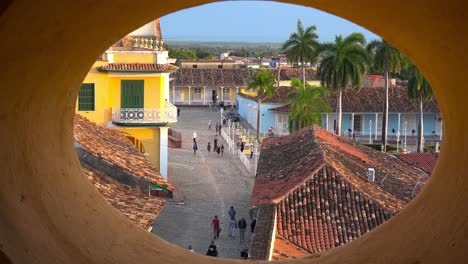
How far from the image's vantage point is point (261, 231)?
13383 mm

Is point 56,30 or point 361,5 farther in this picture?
point 361,5

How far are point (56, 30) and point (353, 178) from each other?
14.0 metres

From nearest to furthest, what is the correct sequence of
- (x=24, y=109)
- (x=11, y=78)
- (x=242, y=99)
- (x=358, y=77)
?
1. (x=11, y=78)
2. (x=24, y=109)
3. (x=358, y=77)
4. (x=242, y=99)

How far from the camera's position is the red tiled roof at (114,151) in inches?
555

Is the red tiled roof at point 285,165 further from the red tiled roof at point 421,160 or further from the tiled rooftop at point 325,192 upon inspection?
the red tiled roof at point 421,160

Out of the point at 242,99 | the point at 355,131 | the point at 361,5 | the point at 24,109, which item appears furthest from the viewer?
the point at 242,99

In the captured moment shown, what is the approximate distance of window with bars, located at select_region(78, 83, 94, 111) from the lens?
26.3m

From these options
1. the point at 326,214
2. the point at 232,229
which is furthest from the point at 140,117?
the point at 326,214

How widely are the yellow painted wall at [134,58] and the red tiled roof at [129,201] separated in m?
14.8

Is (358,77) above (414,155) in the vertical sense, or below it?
above

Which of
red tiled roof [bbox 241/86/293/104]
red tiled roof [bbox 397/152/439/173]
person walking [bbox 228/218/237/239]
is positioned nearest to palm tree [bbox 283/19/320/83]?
red tiled roof [bbox 241/86/293/104]

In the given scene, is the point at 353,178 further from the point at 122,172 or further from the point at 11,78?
the point at 11,78

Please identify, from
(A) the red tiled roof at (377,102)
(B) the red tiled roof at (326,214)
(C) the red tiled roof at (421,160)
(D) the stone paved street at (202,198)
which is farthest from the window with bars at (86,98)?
(A) the red tiled roof at (377,102)

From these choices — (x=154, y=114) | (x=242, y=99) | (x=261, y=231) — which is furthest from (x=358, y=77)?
(x=261, y=231)
